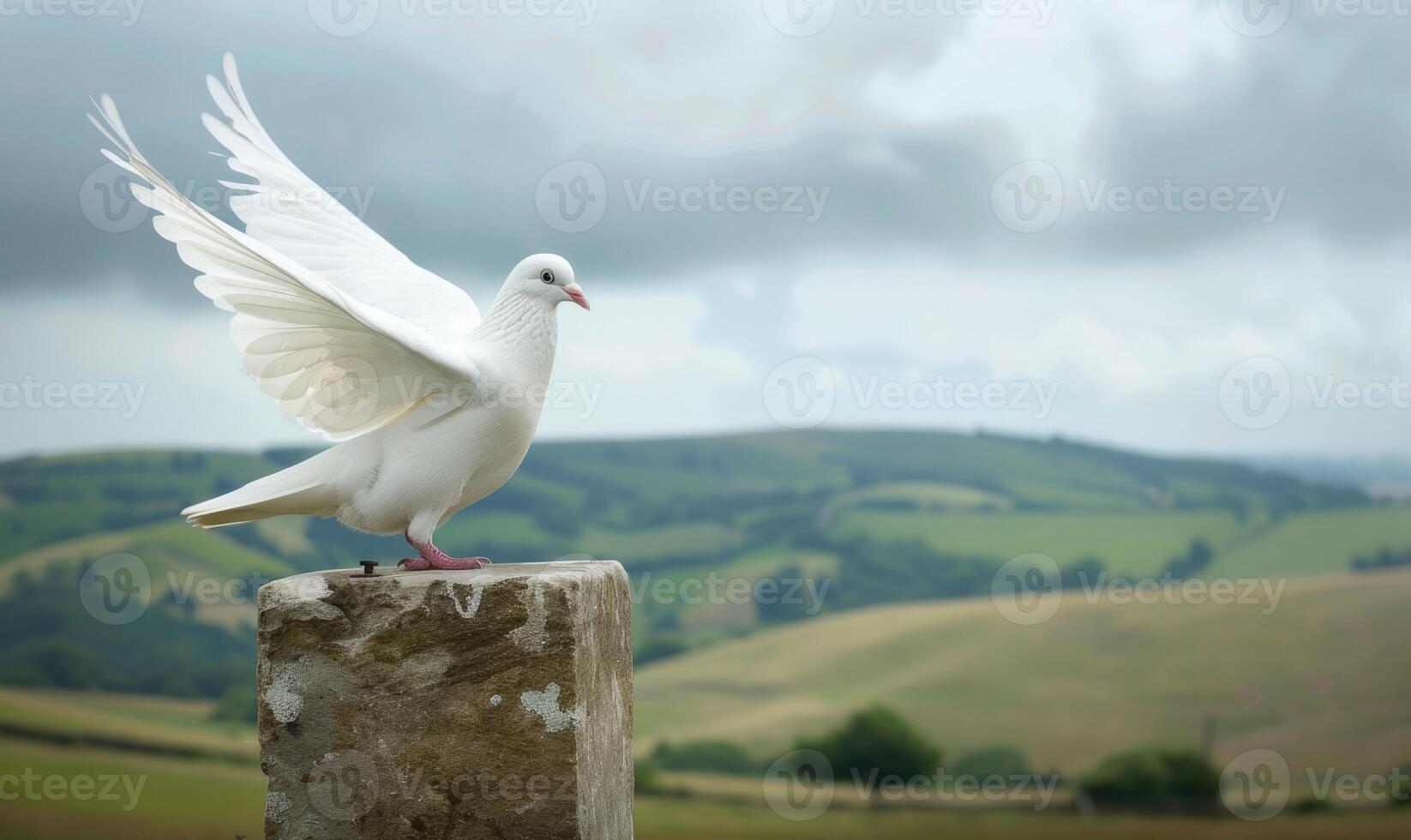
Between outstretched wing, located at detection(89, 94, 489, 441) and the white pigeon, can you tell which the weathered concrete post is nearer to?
the white pigeon

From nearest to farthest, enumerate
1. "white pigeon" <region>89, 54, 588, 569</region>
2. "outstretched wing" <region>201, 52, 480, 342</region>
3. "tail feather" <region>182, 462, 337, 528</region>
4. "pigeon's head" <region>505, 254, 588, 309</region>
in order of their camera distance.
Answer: "white pigeon" <region>89, 54, 588, 569</region>, "tail feather" <region>182, 462, 337, 528</region>, "pigeon's head" <region>505, 254, 588, 309</region>, "outstretched wing" <region>201, 52, 480, 342</region>

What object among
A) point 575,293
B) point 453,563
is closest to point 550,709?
point 453,563

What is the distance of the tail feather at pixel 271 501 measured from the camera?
5156 millimetres

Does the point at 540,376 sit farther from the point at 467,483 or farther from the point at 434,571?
the point at 434,571

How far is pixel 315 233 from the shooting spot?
6145mm

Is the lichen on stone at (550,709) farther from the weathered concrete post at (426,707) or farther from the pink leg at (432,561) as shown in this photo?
the pink leg at (432,561)

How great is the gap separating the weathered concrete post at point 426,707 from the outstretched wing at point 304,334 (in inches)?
31.9

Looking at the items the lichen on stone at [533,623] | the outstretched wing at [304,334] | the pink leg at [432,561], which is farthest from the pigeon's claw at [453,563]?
the outstretched wing at [304,334]

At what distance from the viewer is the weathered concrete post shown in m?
5.06

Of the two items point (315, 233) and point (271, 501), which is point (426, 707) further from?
point (315, 233)

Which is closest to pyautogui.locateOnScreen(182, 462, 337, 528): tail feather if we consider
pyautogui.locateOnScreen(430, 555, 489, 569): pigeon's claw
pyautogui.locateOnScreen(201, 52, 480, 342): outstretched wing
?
pyautogui.locateOnScreen(430, 555, 489, 569): pigeon's claw

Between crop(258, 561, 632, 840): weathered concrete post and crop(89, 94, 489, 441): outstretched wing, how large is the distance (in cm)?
81

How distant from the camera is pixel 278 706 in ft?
16.9

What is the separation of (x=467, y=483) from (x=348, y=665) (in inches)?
38.1
